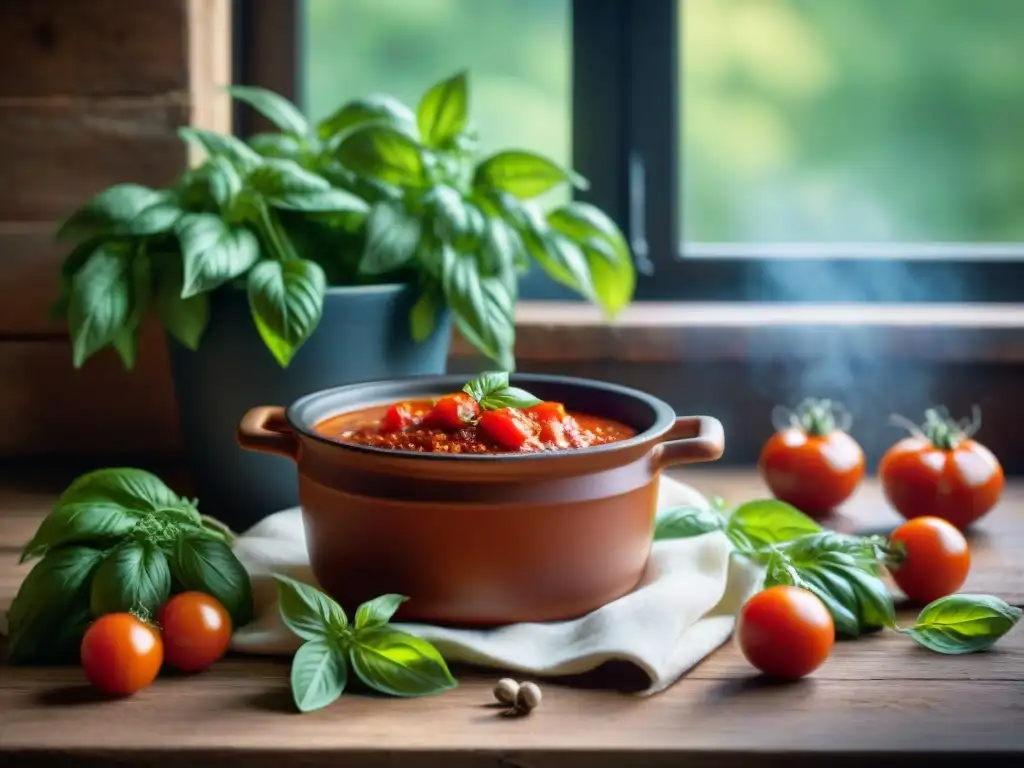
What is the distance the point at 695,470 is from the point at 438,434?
64 centimetres

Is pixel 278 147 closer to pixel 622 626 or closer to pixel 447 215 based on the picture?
pixel 447 215

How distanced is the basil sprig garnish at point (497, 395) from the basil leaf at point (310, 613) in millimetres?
198

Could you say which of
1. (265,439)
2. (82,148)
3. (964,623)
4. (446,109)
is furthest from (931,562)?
(82,148)

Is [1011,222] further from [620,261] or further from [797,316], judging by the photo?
[620,261]

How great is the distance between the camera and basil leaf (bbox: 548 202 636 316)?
1421mm

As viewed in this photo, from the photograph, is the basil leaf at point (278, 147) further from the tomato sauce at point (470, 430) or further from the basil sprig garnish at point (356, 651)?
the basil sprig garnish at point (356, 651)

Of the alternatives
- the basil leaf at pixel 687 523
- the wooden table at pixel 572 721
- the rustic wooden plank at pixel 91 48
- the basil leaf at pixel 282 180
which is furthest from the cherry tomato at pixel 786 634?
the rustic wooden plank at pixel 91 48

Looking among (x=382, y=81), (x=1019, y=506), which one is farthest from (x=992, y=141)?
(x=382, y=81)

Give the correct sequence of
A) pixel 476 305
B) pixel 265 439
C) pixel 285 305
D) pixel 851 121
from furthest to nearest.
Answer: pixel 851 121
pixel 476 305
pixel 285 305
pixel 265 439

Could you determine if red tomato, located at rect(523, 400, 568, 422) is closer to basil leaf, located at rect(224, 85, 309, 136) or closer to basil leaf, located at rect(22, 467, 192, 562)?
basil leaf, located at rect(22, 467, 192, 562)

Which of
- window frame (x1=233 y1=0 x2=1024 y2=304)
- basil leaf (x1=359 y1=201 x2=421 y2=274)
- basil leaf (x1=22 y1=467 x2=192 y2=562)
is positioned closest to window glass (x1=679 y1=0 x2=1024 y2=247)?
window frame (x1=233 y1=0 x2=1024 y2=304)

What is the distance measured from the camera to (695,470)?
1590 millimetres

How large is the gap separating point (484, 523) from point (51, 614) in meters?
0.33

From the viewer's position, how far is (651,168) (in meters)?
1.74
